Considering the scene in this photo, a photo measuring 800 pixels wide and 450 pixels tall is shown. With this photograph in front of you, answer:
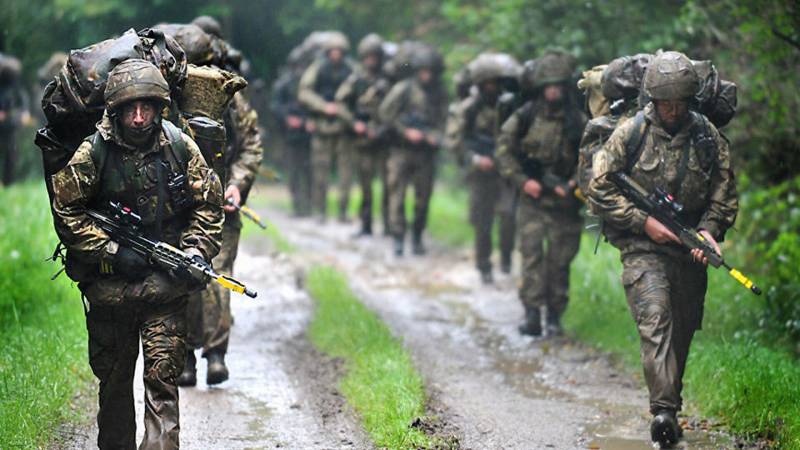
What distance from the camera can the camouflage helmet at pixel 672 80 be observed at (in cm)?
781

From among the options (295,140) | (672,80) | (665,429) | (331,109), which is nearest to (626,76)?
(672,80)

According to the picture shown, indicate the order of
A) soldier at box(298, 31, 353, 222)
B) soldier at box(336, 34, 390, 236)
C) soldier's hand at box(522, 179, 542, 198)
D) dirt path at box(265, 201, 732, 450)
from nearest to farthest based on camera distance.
Result: dirt path at box(265, 201, 732, 450) < soldier's hand at box(522, 179, 542, 198) < soldier at box(336, 34, 390, 236) < soldier at box(298, 31, 353, 222)

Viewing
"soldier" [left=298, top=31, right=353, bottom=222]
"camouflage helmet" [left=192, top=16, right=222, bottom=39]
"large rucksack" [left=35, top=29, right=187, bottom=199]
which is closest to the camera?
"large rucksack" [left=35, top=29, right=187, bottom=199]

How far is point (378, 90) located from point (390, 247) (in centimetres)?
210

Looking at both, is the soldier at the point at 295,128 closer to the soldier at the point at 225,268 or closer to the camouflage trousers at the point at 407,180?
the camouflage trousers at the point at 407,180

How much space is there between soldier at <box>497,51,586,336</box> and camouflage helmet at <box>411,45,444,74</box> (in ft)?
15.5

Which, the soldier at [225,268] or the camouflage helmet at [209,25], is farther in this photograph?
the camouflage helmet at [209,25]

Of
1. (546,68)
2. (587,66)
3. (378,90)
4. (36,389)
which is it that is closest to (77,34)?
(378,90)

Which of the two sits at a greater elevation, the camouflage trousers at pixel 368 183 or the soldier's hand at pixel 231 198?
the soldier's hand at pixel 231 198

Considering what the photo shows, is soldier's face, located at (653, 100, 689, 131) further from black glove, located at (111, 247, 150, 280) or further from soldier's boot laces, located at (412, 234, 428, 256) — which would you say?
soldier's boot laces, located at (412, 234, 428, 256)

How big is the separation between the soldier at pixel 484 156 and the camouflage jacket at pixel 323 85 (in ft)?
11.7

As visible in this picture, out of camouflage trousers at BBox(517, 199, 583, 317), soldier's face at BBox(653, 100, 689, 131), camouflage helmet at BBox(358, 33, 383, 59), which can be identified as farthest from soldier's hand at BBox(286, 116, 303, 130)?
soldier's face at BBox(653, 100, 689, 131)

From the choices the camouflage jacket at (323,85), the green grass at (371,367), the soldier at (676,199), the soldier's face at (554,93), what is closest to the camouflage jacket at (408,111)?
the camouflage jacket at (323,85)

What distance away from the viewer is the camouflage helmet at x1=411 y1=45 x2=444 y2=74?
1614 centimetres
